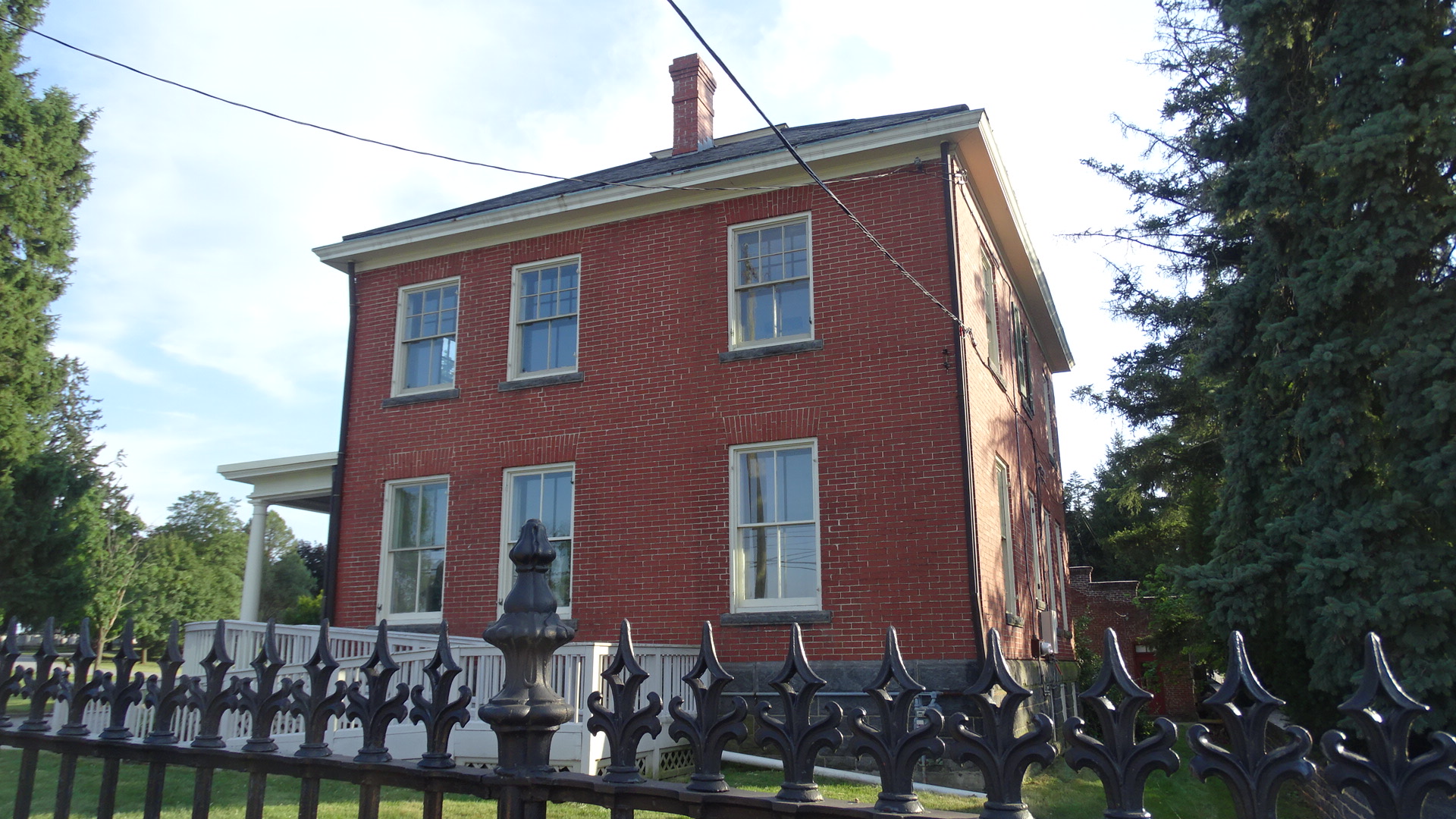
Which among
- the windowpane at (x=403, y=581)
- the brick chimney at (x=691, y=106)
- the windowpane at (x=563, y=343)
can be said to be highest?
the brick chimney at (x=691, y=106)

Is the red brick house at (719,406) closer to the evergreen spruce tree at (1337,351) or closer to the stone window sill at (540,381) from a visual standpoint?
the stone window sill at (540,381)

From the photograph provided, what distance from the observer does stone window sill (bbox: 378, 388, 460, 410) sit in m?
14.3

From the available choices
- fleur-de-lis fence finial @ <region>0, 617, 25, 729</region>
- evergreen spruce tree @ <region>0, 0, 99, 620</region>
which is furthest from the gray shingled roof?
evergreen spruce tree @ <region>0, 0, 99, 620</region>

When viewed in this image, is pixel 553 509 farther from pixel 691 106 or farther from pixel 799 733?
pixel 799 733

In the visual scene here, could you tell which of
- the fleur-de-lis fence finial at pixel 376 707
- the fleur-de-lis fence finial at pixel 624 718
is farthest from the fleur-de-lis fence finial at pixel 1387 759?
the fleur-de-lis fence finial at pixel 376 707

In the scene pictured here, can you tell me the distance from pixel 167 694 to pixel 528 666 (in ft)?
5.02

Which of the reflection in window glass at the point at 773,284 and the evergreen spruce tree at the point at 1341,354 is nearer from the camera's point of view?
the evergreen spruce tree at the point at 1341,354

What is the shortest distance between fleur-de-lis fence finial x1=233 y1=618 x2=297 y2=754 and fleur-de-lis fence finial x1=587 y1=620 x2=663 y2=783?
1164 millimetres

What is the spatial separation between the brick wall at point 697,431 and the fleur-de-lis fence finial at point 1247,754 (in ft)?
29.1

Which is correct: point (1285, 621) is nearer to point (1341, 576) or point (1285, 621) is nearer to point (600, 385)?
point (1341, 576)

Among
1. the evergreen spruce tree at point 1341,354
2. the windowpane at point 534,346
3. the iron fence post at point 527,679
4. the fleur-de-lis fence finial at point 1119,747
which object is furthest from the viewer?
the windowpane at point 534,346

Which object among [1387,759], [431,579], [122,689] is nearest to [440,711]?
[122,689]

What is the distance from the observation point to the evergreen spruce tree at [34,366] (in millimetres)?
20781

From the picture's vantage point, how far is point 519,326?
14.2m
